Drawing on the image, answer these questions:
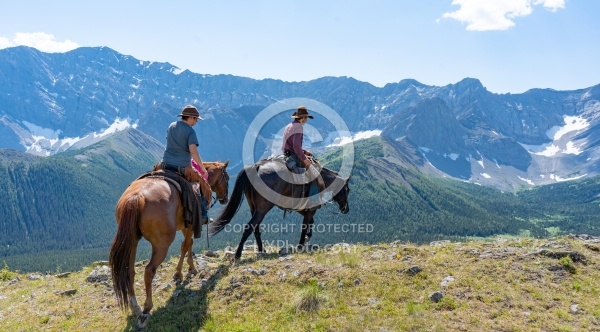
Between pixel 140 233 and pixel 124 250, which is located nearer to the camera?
pixel 124 250

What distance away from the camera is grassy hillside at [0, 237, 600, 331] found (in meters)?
8.65

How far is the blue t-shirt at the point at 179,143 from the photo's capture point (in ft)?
38.5

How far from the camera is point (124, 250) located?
9.32 m

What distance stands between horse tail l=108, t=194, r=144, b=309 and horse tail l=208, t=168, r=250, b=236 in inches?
212

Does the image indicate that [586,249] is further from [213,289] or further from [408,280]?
[213,289]

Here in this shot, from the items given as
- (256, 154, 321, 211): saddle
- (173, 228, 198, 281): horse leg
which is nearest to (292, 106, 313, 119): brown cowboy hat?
(256, 154, 321, 211): saddle

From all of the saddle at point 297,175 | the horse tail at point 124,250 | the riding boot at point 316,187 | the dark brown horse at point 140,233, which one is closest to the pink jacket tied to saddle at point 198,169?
the dark brown horse at point 140,233

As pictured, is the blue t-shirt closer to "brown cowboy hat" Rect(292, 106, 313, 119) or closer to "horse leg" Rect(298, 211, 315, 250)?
"brown cowboy hat" Rect(292, 106, 313, 119)

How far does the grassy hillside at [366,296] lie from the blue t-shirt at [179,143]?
3801 mm

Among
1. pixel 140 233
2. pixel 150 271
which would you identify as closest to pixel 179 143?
pixel 140 233

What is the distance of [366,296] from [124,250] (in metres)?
6.06

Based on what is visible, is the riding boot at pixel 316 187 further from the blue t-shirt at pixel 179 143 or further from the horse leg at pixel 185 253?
the blue t-shirt at pixel 179 143

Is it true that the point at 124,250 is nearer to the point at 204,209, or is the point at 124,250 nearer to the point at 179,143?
the point at 204,209

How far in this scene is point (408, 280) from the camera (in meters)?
10.4
